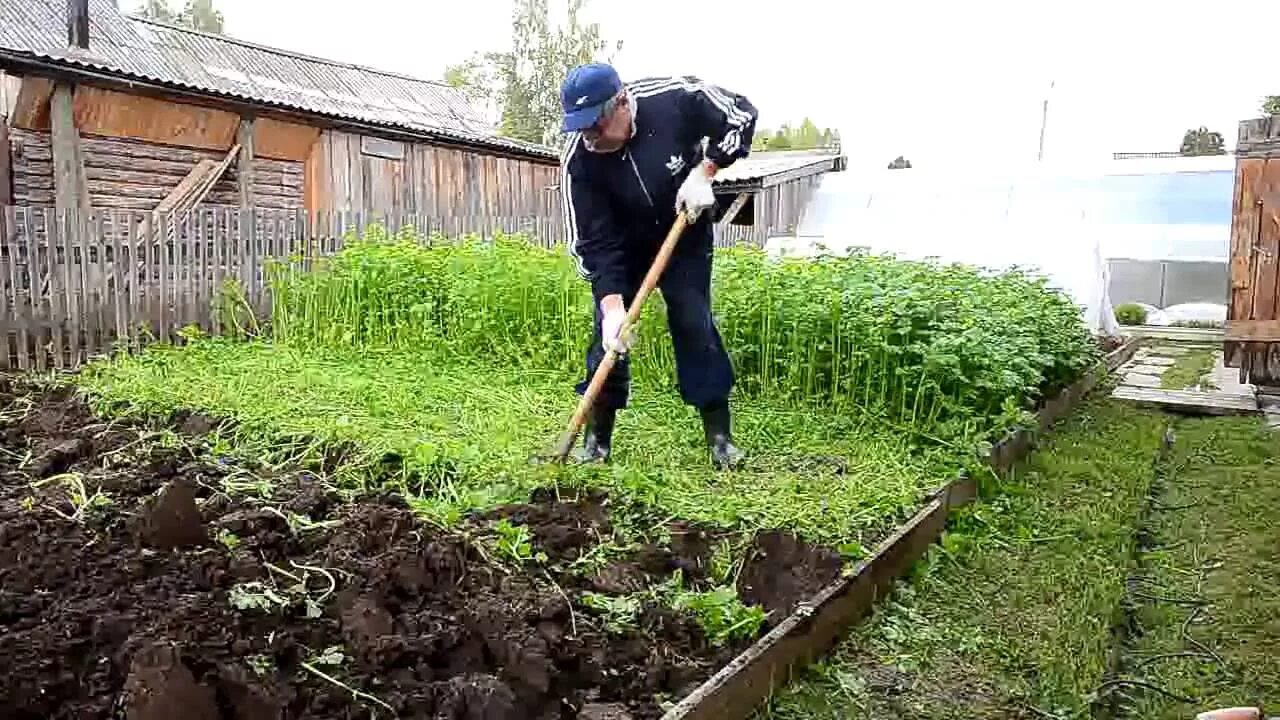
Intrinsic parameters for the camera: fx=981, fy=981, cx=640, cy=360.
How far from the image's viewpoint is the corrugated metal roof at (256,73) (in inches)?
519

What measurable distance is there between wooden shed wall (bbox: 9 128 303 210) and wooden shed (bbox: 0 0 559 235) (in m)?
0.02

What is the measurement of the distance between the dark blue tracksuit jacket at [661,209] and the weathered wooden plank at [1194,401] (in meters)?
4.02

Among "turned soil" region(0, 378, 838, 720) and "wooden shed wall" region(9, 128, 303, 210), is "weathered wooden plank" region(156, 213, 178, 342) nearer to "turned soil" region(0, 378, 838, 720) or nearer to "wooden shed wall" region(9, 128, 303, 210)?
"wooden shed wall" region(9, 128, 303, 210)

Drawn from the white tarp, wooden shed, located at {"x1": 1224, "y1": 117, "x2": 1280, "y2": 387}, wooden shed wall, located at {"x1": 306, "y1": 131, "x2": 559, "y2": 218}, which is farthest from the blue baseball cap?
wooden shed wall, located at {"x1": 306, "y1": 131, "x2": 559, "y2": 218}

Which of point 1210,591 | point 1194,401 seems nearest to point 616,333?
point 1210,591

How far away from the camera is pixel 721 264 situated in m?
6.32

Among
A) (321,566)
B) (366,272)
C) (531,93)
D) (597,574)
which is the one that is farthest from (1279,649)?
(531,93)

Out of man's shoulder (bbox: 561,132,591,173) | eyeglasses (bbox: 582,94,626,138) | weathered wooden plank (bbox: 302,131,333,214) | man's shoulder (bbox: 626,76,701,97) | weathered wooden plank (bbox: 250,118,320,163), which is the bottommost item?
man's shoulder (bbox: 561,132,591,173)

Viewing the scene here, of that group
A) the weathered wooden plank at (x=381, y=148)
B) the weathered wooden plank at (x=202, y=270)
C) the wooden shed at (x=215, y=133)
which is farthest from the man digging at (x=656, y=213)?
the weathered wooden plank at (x=381, y=148)

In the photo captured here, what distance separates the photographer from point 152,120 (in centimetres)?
1148

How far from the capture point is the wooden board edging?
2.26 m

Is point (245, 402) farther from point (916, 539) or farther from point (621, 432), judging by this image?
point (916, 539)

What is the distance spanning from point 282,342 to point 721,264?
365cm

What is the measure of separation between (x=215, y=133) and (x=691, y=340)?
9.94 meters
